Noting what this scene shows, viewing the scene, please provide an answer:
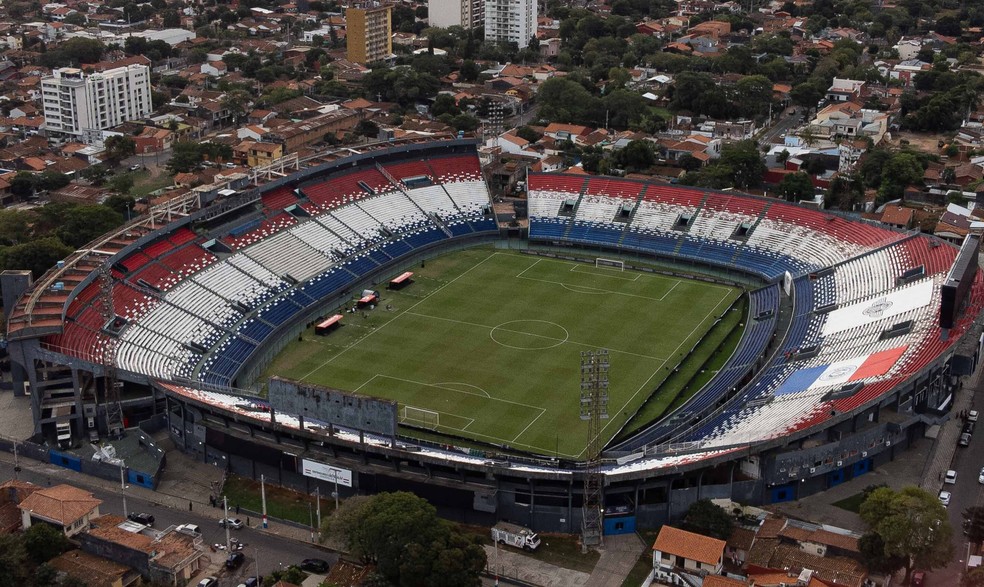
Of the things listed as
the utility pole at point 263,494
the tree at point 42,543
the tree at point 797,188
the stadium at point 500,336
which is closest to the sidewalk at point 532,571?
the stadium at point 500,336

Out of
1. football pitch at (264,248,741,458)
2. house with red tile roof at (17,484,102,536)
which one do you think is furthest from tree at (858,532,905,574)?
house with red tile roof at (17,484,102,536)

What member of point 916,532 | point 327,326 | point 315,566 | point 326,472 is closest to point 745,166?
point 327,326

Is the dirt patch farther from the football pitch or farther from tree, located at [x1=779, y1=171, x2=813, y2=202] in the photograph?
tree, located at [x1=779, y1=171, x2=813, y2=202]

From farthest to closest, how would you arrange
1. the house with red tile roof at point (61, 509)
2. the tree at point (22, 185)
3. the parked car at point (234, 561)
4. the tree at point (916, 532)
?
the tree at point (22, 185) → the house with red tile roof at point (61, 509) → the parked car at point (234, 561) → the tree at point (916, 532)

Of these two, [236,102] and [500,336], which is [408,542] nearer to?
[500,336]

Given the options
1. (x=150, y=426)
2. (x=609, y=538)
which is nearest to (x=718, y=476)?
(x=609, y=538)

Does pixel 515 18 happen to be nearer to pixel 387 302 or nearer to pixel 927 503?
pixel 387 302

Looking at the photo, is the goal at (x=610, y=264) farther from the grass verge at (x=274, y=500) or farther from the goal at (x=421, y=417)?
the grass verge at (x=274, y=500)
